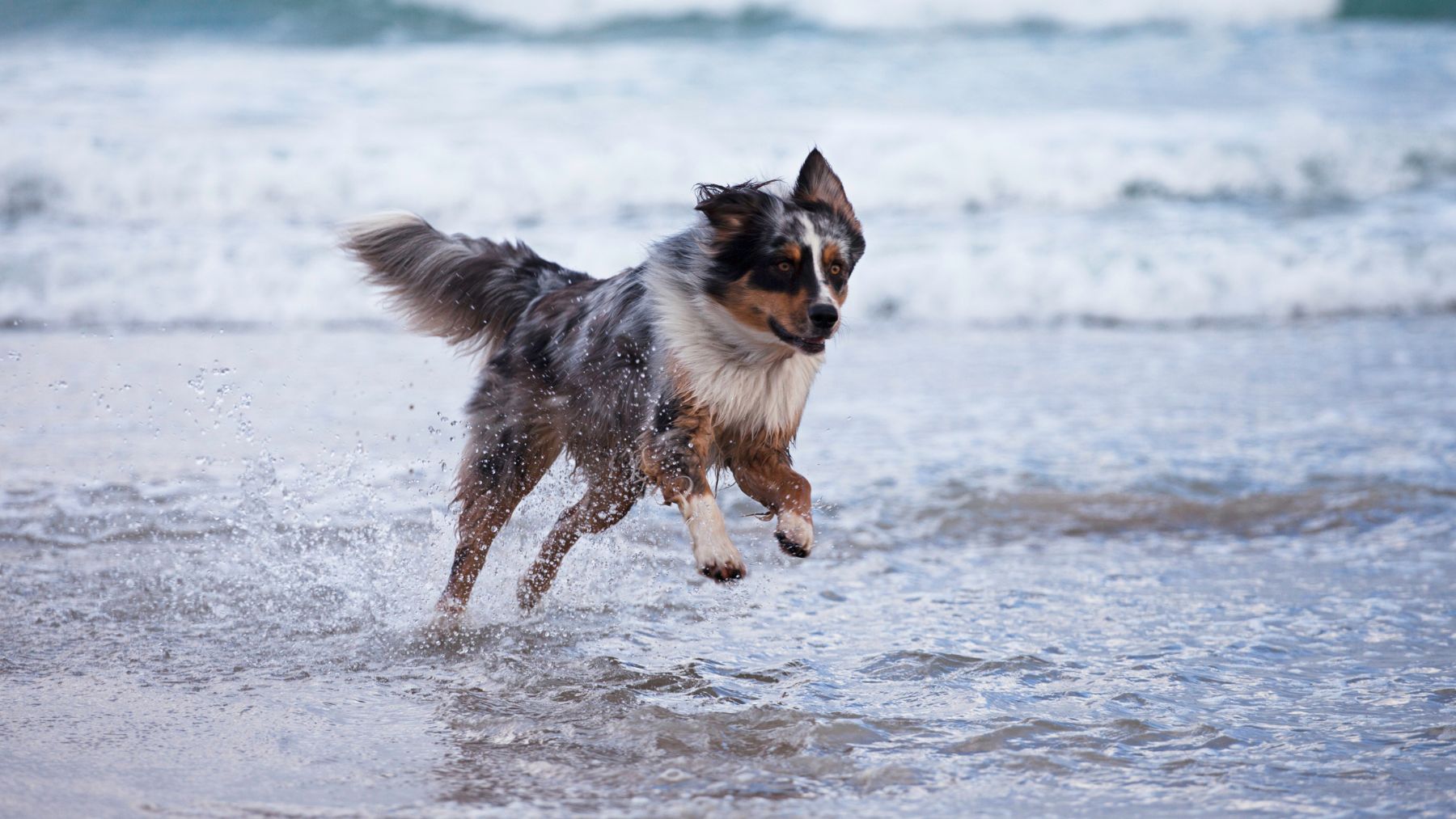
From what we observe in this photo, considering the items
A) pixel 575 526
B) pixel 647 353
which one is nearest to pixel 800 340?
pixel 647 353

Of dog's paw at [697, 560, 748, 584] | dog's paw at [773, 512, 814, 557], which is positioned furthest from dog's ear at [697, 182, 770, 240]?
dog's paw at [697, 560, 748, 584]

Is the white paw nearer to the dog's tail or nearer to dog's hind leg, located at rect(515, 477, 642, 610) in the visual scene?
dog's hind leg, located at rect(515, 477, 642, 610)

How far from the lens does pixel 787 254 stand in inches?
164

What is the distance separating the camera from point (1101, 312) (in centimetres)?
1095

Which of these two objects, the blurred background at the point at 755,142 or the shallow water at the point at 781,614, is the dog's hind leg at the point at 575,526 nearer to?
the shallow water at the point at 781,614

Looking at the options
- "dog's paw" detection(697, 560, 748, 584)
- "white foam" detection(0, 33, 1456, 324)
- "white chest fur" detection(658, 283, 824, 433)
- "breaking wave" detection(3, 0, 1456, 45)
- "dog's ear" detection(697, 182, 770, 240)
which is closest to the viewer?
"dog's paw" detection(697, 560, 748, 584)

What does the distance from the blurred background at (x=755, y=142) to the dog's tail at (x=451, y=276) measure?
17.0 feet

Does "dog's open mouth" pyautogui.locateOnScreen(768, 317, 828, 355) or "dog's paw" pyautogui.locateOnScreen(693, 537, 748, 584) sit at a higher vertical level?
"dog's open mouth" pyautogui.locateOnScreen(768, 317, 828, 355)

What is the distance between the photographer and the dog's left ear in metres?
4.38

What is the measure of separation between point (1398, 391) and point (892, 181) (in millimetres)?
6572

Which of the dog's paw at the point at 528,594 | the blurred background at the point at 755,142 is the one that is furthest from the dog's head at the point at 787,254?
the blurred background at the point at 755,142

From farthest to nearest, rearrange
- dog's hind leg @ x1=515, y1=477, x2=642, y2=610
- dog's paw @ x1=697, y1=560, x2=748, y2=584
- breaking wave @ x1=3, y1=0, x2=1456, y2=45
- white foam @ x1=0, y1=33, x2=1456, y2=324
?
1. breaking wave @ x1=3, y1=0, x2=1456, y2=45
2. white foam @ x1=0, y1=33, x2=1456, y2=324
3. dog's hind leg @ x1=515, y1=477, x2=642, y2=610
4. dog's paw @ x1=697, y1=560, x2=748, y2=584

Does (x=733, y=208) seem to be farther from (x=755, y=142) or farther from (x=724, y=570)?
(x=755, y=142)

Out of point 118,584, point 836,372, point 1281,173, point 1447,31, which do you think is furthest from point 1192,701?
point 1447,31
